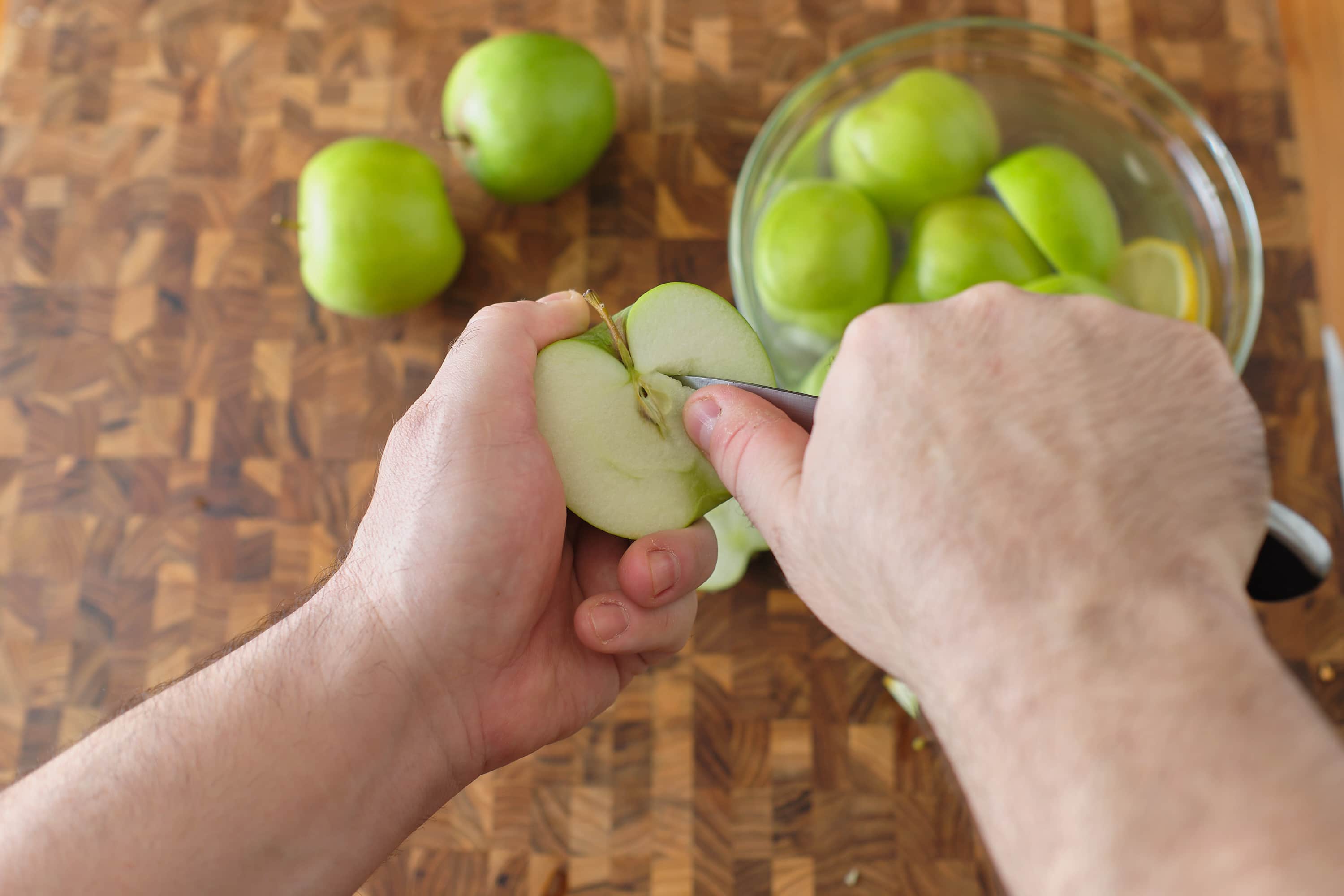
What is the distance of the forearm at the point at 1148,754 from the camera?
1.16 ft

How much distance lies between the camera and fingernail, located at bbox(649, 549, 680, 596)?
2.23 ft

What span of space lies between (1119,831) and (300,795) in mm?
512

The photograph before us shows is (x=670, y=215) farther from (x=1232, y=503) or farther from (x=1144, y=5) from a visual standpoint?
(x=1232, y=503)

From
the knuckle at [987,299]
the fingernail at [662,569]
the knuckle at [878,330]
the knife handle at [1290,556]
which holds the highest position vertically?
the knuckle at [987,299]

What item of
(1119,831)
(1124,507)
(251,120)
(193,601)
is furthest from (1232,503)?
(251,120)

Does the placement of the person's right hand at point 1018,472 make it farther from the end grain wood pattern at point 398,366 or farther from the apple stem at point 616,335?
the end grain wood pattern at point 398,366

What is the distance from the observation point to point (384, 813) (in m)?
0.67

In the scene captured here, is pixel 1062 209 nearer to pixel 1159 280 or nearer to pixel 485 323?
pixel 1159 280

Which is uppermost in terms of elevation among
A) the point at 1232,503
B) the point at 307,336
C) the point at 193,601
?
the point at 1232,503

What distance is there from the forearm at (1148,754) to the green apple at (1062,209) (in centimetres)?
58

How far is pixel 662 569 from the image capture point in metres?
0.68

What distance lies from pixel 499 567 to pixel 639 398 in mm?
155

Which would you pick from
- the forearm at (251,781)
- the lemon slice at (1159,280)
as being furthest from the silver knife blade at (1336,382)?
the forearm at (251,781)

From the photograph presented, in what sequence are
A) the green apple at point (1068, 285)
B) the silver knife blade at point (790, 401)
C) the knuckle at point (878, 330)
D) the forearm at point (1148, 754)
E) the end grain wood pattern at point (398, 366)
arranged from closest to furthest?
1. the forearm at point (1148, 754)
2. the knuckle at point (878, 330)
3. the silver knife blade at point (790, 401)
4. the green apple at point (1068, 285)
5. the end grain wood pattern at point (398, 366)
